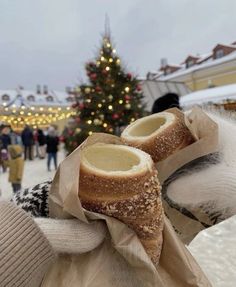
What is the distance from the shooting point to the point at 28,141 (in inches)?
259

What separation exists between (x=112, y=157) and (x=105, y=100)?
10.2 feet

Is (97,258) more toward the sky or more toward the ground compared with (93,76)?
more toward the sky

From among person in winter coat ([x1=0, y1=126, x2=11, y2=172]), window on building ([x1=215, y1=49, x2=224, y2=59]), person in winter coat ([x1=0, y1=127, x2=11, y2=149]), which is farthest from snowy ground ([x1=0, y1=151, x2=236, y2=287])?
window on building ([x1=215, y1=49, x2=224, y2=59])

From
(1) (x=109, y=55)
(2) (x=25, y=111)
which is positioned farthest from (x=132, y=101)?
(2) (x=25, y=111)

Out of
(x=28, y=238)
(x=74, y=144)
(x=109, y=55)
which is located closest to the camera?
(x=28, y=238)

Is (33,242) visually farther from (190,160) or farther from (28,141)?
(28,141)

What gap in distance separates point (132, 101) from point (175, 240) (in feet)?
Result: 10.5

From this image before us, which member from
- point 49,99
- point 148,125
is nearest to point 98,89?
point 148,125

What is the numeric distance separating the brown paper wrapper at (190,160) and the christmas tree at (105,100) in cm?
295

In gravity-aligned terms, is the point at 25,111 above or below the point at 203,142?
below

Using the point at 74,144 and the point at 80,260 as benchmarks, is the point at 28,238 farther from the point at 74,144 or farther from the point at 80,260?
the point at 74,144

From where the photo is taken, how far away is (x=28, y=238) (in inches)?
12.0

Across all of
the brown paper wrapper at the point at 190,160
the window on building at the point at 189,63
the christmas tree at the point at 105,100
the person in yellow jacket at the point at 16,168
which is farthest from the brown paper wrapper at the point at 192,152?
the window on building at the point at 189,63

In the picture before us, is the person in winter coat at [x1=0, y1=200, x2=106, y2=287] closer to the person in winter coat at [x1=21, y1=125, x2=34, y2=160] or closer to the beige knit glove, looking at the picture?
the beige knit glove
